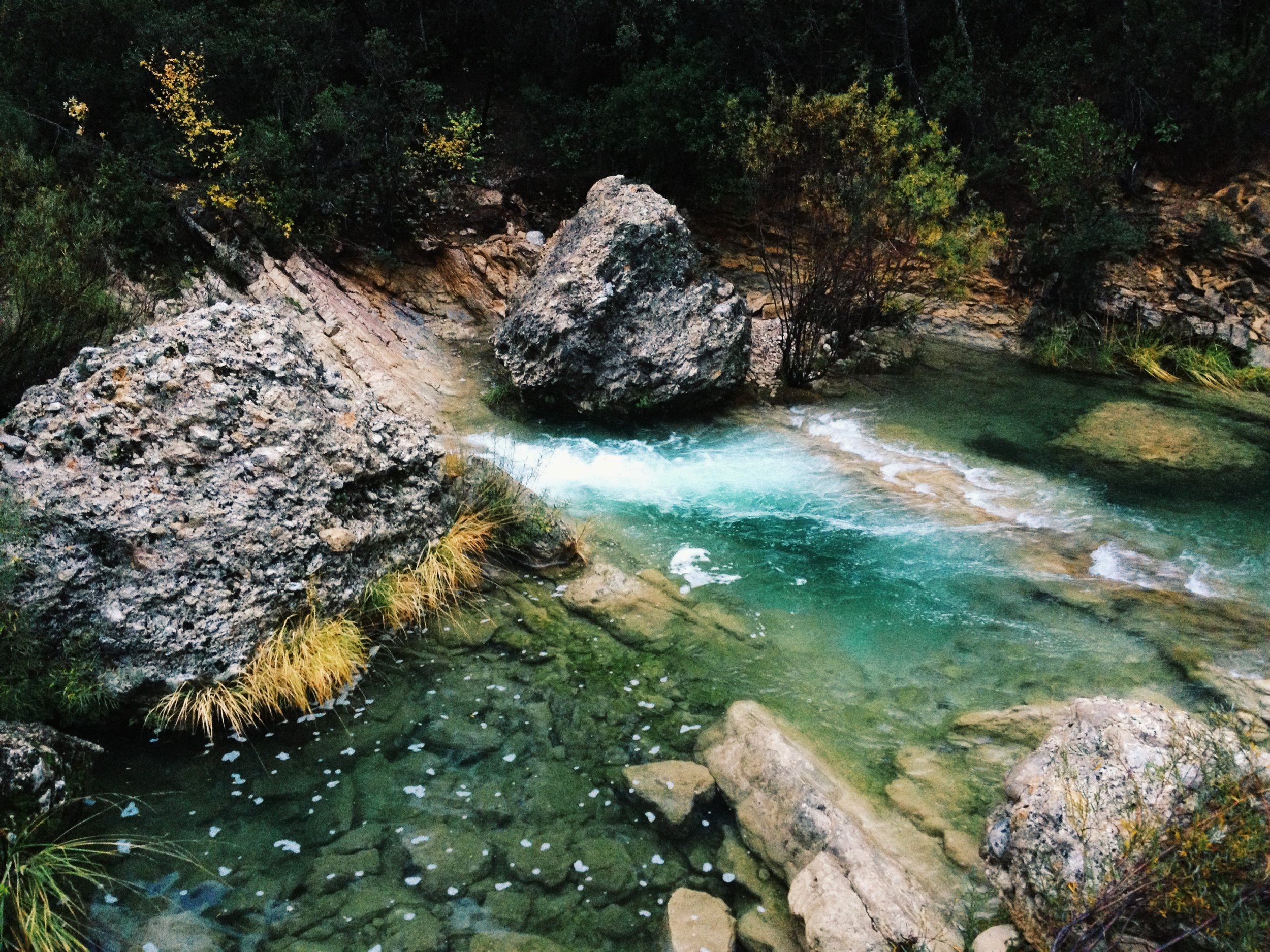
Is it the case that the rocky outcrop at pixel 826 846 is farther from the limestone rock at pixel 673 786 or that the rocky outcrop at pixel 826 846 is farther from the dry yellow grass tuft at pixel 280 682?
the dry yellow grass tuft at pixel 280 682

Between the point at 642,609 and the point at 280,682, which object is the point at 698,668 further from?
the point at 280,682

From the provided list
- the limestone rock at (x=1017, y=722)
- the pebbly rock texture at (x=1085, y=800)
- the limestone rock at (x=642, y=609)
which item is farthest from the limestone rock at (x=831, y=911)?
the limestone rock at (x=642, y=609)

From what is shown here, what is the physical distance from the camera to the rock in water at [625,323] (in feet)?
35.6

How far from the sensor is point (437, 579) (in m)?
7.28

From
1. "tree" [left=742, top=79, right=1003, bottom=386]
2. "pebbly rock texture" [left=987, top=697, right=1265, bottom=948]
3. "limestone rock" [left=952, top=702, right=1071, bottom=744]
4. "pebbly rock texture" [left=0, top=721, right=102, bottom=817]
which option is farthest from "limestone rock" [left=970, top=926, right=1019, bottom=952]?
"tree" [left=742, top=79, right=1003, bottom=386]

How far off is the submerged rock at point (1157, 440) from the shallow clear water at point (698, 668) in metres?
0.42

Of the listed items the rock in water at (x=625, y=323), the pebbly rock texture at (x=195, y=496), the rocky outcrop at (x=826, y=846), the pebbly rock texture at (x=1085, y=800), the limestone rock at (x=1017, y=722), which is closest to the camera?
the pebbly rock texture at (x=1085, y=800)

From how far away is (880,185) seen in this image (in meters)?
11.4

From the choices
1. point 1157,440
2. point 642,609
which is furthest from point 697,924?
point 1157,440

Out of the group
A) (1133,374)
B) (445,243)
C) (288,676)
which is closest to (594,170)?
(445,243)

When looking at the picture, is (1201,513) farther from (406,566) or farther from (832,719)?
(406,566)

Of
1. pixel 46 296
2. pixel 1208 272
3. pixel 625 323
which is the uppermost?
pixel 1208 272

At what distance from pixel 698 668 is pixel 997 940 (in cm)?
285

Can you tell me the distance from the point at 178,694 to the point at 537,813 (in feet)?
8.61
